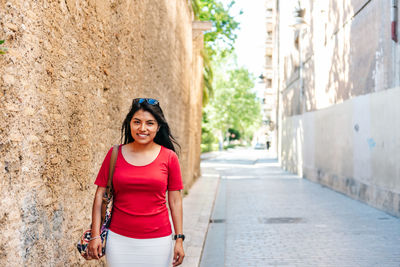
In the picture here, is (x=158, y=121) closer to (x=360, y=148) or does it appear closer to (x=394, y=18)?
(x=394, y=18)

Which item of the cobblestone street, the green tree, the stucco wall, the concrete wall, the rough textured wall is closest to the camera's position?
the rough textured wall

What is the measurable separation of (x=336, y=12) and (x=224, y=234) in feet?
29.9

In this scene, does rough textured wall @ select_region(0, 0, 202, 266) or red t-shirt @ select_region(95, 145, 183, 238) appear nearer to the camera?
red t-shirt @ select_region(95, 145, 183, 238)

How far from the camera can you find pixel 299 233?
7.88 m

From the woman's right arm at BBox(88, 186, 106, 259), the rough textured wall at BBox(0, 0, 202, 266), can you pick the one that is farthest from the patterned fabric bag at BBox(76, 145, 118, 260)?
the rough textured wall at BBox(0, 0, 202, 266)

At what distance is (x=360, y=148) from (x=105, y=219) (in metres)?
10.2

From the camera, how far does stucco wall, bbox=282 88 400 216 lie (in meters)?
9.77

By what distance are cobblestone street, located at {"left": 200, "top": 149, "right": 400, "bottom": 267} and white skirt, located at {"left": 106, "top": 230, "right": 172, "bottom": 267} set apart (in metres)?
3.32

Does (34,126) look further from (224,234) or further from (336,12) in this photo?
(336,12)

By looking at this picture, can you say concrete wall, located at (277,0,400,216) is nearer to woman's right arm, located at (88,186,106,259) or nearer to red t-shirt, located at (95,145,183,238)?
red t-shirt, located at (95,145,183,238)

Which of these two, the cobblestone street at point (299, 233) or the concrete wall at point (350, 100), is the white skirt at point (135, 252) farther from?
the concrete wall at point (350, 100)

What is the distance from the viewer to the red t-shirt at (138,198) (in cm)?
286

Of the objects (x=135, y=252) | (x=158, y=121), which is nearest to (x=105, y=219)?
(x=135, y=252)

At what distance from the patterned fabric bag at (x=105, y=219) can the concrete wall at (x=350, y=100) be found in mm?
7775
